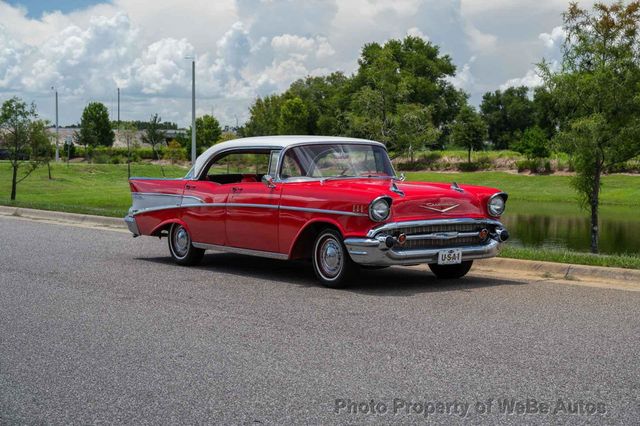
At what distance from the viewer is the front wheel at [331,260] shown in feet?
29.8

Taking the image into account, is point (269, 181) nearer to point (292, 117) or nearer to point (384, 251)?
point (384, 251)

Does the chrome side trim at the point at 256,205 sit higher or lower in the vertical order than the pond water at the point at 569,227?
higher

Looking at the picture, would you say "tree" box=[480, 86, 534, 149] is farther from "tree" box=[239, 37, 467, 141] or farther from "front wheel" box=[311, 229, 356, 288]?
"front wheel" box=[311, 229, 356, 288]

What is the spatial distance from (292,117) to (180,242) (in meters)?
82.3

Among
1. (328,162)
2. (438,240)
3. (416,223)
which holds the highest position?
(328,162)

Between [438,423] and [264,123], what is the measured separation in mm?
94755

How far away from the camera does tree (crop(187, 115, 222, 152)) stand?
9206cm

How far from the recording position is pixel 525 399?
195 inches

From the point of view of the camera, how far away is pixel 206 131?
9181 centimetres

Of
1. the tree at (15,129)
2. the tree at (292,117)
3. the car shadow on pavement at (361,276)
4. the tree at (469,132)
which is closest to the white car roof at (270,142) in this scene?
the car shadow on pavement at (361,276)

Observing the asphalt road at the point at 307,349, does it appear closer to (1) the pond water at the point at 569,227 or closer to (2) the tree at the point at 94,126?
(1) the pond water at the point at 569,227

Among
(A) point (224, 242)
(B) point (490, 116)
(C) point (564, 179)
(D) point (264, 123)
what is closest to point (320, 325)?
(A) point (224, 242)

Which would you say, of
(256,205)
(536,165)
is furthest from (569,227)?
(536,165)

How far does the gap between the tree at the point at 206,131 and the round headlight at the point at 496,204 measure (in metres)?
83.2
